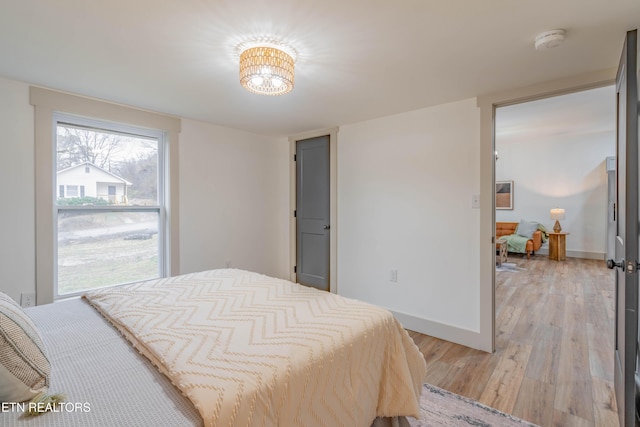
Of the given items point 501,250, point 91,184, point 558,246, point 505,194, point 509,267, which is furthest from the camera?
point 505,194

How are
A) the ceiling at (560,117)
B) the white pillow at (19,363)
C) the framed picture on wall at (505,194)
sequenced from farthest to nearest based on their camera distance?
the framed picture on wall at (505,194) → the ceiling at (560,117) → the white pillow at (19,363)

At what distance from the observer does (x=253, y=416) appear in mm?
872

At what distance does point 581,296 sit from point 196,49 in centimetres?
501

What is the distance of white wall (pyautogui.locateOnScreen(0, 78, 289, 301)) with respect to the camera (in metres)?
2.28

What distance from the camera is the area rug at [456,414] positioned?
5.45ft

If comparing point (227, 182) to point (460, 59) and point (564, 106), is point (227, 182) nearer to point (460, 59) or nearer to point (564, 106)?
point (460, 59)

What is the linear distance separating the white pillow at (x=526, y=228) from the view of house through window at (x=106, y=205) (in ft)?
22.4

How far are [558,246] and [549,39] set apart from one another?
232 inches

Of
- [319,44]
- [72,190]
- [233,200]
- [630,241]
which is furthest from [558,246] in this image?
[72,190]

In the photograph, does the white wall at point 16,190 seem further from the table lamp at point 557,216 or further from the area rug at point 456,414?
the table lamp at point 557,216

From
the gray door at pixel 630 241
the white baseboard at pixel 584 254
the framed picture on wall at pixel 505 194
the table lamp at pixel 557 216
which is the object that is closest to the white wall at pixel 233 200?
the gray door at pixel 630 241

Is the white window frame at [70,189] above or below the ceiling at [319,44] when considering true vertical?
below

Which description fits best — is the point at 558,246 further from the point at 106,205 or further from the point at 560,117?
the point at 106,205

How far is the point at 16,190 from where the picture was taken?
7.56ft
